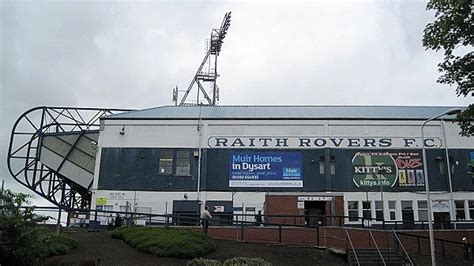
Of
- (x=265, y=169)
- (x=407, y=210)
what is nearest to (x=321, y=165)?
(x=265, y=169)

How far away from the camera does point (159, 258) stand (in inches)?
764

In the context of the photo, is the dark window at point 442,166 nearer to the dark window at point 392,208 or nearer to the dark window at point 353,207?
the dark window at point 392,208

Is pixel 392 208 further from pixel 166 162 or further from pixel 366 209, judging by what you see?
pixel 166 162

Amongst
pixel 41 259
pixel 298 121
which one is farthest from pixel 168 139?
pixel 41 259

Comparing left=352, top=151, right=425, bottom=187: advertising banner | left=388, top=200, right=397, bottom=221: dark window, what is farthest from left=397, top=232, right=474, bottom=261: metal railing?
left=352, top=151, right=425, bottom=187: advertising banner

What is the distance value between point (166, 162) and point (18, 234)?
25.8 metres

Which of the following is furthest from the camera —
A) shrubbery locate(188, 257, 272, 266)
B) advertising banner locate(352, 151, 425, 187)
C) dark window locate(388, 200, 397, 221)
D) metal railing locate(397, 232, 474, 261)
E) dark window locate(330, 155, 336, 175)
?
dark window locate(330, 155, 336, 175)

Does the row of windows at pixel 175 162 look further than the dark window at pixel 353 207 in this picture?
Yes

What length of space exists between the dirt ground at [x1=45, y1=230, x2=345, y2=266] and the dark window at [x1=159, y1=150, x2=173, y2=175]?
17997 millimetres

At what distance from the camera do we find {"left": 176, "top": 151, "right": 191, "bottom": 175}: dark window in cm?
4141

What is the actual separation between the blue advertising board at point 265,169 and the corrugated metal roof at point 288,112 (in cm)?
342

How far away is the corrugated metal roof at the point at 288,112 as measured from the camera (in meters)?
43.2

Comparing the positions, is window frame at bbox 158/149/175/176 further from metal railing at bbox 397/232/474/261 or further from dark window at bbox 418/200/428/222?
dark window at bbox 418/200/428/222

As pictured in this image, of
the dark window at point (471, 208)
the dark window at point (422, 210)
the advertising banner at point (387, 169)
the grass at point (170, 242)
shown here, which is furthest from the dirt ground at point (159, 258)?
the dark window at point (471, 208)
